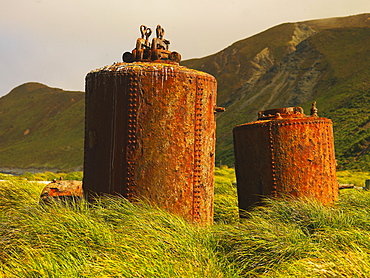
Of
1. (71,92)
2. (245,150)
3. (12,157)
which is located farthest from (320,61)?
(71,92)

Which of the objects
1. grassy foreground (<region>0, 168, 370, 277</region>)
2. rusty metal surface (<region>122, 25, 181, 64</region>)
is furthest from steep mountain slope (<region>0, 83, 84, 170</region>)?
grassy foreground (<region>0, 168, 370, 277</region>)

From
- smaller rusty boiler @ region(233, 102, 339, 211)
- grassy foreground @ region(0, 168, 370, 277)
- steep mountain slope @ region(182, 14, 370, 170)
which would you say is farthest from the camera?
steep mountain slope @ region(182, 14, 370, 170)

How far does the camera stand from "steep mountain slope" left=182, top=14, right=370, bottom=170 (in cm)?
4035

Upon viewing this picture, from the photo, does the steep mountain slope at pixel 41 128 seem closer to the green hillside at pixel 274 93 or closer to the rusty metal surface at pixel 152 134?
the green hillside at pixel 274 93

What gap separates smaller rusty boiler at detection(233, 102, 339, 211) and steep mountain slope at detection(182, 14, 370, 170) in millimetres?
24852

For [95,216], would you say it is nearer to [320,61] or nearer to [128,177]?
[128,177]

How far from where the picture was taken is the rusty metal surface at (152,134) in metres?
4.58

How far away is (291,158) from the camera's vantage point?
231 inches

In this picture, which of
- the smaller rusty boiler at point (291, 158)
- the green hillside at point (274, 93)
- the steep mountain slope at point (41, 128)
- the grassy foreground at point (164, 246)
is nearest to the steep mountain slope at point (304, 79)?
the green hillside at point (274, 93)

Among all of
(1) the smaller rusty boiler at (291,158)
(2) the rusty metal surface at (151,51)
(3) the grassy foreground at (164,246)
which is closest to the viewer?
(3) the grassy foreground at (164,246)

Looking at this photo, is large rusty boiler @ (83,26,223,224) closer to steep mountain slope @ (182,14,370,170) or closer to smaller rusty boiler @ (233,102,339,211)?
smaller rusty boiler @ (233,102,339,211)

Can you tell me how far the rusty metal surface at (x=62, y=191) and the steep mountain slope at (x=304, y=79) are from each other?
2697cm

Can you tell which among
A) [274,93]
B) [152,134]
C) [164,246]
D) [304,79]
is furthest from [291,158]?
[274,93]

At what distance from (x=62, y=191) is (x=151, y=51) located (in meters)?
2.29
